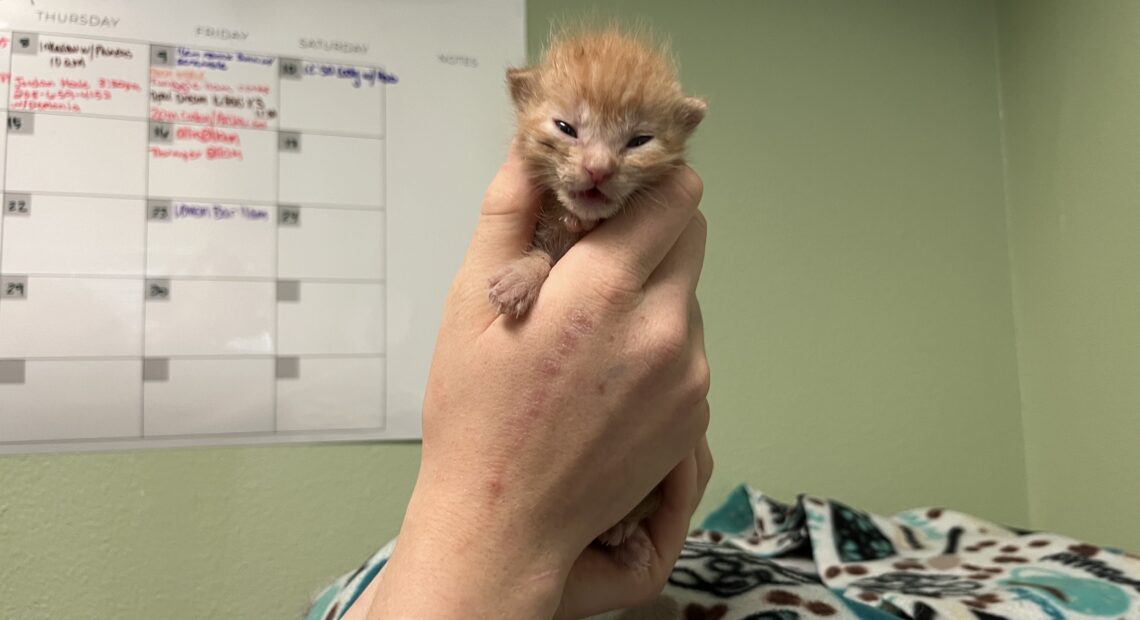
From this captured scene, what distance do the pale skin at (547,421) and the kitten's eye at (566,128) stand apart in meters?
0.11

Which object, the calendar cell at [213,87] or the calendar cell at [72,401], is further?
the calendar cell at [213,87]

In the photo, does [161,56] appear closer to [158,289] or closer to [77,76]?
[77,76]

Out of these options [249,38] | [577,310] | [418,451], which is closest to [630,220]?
[577,310]

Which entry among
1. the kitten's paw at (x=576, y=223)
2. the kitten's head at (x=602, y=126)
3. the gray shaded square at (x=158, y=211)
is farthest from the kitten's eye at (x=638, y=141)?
the gray shaded square at (x=158, y=211)

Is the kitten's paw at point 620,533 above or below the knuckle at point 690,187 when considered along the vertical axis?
below

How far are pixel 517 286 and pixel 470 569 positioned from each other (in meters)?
0.29

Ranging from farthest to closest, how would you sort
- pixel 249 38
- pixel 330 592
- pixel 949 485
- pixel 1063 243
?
1. pixel 949 485
2. pixel 1063 243
3. pixel 249 38
4. pixel 330 592

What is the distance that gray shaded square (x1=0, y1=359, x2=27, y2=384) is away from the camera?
4.02 ft

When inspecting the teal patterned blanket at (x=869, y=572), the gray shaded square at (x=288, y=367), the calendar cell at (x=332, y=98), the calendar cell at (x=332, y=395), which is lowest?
the teal patterned blanket at (x=869, y=572)

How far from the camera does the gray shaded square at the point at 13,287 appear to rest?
1244mm

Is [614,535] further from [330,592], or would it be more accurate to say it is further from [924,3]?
[924,3]

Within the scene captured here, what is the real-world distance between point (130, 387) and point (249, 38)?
73 centimetres

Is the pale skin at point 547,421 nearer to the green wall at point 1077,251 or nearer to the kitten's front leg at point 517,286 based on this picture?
the kitten's front leg at point 517,286

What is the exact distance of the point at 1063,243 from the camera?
1556 mm
